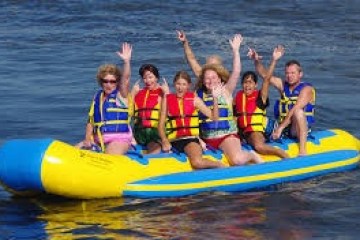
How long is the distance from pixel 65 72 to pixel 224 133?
21.5 feet

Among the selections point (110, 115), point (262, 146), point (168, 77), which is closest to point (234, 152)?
point (262, 146)

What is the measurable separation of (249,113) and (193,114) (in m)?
0.76

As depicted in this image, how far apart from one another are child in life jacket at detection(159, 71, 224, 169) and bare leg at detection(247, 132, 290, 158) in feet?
1.79

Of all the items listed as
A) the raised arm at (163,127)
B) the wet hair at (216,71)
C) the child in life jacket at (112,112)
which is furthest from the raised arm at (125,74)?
the wet hair at (216,71)

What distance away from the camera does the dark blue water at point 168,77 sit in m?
7.82

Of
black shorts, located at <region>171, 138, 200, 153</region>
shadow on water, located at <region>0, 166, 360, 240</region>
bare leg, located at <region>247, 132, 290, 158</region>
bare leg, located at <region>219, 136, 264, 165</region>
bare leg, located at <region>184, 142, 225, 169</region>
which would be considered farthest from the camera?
bare leg, located at <region>247, 132, 290, 158</region>

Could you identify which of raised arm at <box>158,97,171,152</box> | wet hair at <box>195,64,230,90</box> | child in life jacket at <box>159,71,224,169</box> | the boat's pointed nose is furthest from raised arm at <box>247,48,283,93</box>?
the boat's pointed nose

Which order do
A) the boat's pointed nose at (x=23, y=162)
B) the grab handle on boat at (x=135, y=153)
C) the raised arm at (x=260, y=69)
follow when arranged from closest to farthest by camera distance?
the boat's pointed nose at (x=23, y=162), the grab handle on boat at (x=135, y=153), the raised arm at (x=260, y=69)

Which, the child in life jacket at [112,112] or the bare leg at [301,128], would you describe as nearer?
the child in life jacket at [112,112]

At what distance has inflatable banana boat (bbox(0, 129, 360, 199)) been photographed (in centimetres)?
784

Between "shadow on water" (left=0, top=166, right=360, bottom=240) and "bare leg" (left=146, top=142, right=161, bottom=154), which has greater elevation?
"bare leg" (left=146, top=142, right=161, bottom=154)

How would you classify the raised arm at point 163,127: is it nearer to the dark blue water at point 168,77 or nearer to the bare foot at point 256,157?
the dark blue water at point 168,77

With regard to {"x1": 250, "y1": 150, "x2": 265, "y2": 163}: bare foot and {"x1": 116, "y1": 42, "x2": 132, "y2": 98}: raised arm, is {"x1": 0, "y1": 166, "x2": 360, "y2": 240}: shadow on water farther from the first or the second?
{"x1": 116, "y1": 42, "x2": 132, "y2": 98}: raised arm

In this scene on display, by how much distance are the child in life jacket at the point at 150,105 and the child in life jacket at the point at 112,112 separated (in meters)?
0.23
